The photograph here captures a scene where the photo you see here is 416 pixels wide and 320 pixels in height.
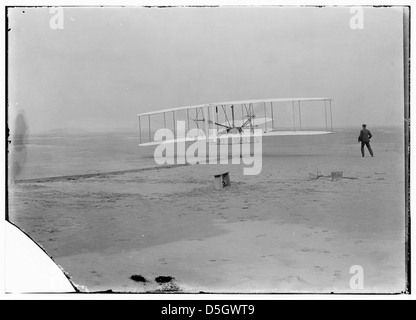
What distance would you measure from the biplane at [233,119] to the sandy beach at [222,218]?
25cm

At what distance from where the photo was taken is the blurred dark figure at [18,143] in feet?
17.9

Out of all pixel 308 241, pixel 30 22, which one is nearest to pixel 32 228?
pixel 30 22

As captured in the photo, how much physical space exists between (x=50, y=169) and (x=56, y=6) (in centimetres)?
186

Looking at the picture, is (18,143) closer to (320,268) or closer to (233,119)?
(233,119)

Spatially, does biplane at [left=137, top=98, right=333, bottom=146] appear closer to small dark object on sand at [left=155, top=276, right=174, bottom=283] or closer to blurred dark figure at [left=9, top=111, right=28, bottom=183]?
blurred dark figure at [left=9, top=111, right=28, bottom=183]

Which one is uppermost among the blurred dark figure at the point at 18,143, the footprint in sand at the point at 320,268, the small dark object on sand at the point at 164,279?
the blurred dark figure at the point at 18,143

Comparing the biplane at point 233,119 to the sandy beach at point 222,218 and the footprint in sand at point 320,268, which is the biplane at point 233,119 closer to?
the sandy beach at point 222,218

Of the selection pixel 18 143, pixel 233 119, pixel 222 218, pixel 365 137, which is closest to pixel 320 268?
pixel 222 218

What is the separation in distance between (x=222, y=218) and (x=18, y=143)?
8.19 ft

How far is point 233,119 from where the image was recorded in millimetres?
5875

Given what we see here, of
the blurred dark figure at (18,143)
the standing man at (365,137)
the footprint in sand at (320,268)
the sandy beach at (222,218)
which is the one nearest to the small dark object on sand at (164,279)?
the sandy beach at (222,218)

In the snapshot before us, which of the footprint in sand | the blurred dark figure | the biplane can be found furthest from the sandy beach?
the biplane

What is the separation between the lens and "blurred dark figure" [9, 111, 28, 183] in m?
5.44

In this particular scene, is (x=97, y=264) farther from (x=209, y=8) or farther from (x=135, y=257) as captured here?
(x=209, y=8)
